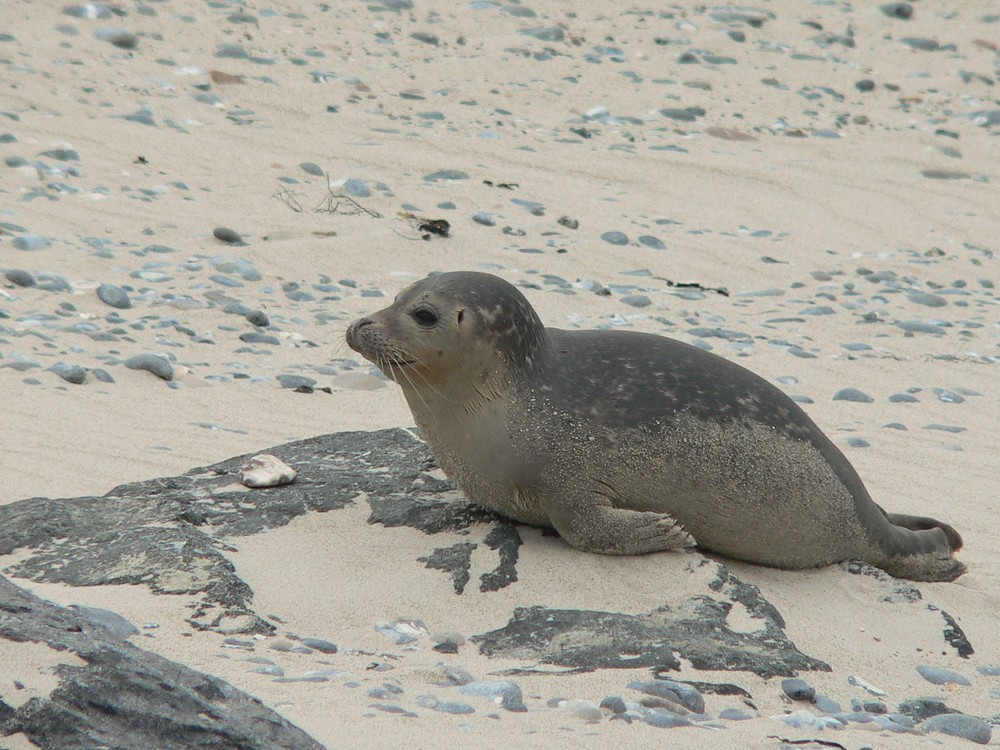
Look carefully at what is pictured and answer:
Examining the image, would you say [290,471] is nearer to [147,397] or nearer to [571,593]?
[571,593]

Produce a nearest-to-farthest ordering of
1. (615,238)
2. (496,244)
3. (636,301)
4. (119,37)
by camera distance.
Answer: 1. (636,301)
2. (496,244)
3. (615,238)
4. (119,37)

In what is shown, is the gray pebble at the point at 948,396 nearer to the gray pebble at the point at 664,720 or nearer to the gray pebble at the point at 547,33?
the gray pebble at the point at 664,720

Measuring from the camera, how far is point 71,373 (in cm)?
596

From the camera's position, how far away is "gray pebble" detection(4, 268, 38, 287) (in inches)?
280

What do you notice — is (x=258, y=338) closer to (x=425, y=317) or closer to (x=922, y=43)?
(x=425, y=317)

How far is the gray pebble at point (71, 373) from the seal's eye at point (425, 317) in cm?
245

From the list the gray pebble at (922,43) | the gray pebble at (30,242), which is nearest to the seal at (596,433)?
the gray pebble at (30,242)

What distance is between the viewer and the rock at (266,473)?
451 cm

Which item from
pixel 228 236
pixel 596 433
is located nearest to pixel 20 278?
pixel 228 236

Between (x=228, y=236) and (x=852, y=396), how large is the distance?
3.70 m

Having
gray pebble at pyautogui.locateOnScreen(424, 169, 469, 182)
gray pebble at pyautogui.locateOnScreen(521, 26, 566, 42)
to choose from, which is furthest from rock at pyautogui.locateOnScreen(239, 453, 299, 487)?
gray pebble at pyautogui.locateOnScreen(521, 26, 566, 42)

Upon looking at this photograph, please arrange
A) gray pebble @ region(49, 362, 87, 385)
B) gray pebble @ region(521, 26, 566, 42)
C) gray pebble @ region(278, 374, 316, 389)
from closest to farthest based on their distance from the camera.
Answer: gray pebble @ region(49, 362, 87, 385)
gray pebble @ region(278, 374, 316, 389)
gray pebble @ region(521, 26, 566, 42)

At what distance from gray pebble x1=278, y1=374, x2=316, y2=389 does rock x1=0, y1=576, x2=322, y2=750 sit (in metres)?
3.78

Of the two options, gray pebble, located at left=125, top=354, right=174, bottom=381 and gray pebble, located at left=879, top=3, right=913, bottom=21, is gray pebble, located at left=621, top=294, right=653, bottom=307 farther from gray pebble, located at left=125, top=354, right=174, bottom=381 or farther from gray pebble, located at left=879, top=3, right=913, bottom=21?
gray pebble, located at left=879, top=3, right=913, bottom=21
